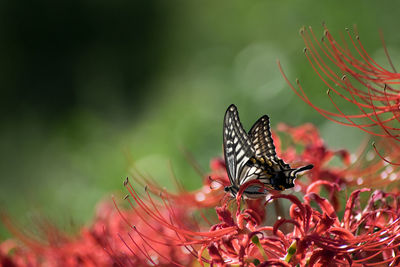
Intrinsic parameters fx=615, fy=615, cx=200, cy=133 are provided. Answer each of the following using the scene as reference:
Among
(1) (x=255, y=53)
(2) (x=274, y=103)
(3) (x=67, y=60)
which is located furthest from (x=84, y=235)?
(3) (x=67, y=60)

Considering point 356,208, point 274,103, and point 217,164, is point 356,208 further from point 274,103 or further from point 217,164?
point 274,103

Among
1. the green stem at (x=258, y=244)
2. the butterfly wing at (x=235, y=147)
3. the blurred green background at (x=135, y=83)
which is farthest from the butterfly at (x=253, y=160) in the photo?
the blurred green background at (x=135, y=83)

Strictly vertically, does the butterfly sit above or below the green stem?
above

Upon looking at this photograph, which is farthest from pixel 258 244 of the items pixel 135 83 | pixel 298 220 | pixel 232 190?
pixel 135 83

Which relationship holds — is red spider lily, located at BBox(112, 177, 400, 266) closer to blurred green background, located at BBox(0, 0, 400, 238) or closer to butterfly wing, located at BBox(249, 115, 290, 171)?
butterfly wing, located at BBox(249, 115, 290, 171)

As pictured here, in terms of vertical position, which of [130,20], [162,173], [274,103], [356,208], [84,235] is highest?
[130,20]

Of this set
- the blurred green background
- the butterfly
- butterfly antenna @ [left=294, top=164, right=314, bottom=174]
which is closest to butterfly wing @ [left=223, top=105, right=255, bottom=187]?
the butterfly

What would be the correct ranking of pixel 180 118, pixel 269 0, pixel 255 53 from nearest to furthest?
pixel 180 118
pixel 255 53
pixel 269 0

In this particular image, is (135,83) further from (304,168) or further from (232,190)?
(304,168)
